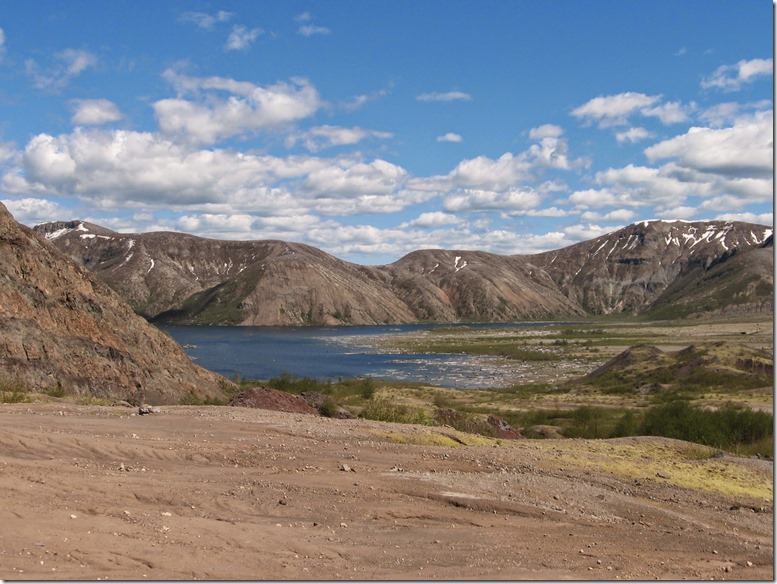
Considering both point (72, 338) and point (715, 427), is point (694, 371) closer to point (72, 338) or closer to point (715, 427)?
point (715, 427)

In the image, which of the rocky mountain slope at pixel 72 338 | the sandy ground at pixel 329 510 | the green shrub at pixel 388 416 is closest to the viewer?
the sandy ground at pixel 329 510

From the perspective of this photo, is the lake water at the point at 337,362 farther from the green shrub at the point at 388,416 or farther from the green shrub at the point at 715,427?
the green shrub at the point at 715,427

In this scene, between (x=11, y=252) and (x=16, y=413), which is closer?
(x=16, y=413)

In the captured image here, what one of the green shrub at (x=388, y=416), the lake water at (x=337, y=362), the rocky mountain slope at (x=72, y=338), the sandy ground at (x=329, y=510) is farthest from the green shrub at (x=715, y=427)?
the lake water at (x=337, y=362)

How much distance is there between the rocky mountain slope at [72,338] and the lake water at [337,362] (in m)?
23.5

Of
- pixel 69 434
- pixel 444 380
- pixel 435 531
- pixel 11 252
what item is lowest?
pixel 444 380

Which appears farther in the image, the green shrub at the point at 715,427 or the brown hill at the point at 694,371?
the brown hill at the point at 694,371

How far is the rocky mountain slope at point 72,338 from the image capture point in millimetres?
35438

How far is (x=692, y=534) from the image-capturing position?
14.8m

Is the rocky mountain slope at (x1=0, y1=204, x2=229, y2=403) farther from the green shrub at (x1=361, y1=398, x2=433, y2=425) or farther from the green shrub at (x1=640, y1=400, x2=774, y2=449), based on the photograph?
the green shrub at (x1=640, y1=400, x2=774, y2=449)

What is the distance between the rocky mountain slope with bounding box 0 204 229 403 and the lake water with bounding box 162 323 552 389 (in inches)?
925

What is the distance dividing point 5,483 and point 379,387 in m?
60.7

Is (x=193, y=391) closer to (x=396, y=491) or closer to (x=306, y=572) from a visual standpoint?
(x=396, y=491)

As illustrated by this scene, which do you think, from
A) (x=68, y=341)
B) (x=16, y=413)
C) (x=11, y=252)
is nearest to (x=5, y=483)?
(x=16, y=413)
